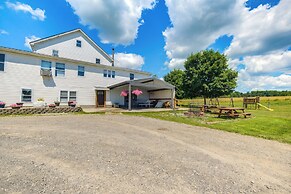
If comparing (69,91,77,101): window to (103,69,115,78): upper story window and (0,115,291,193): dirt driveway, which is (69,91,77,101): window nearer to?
(103,69,115,78): upper story window

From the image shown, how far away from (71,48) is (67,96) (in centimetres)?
729

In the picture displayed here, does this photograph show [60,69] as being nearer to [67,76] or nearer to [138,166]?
[67,76]

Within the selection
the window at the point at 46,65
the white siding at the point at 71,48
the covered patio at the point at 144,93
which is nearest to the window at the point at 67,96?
the window at the point at 46,65

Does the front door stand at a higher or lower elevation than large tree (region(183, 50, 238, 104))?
lower

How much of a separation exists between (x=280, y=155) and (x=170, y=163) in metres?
3.38

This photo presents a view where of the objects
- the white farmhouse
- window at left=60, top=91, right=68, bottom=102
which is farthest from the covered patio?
window at left=60, top=91, right=68, bottom=102

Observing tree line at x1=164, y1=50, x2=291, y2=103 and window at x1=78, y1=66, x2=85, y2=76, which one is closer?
window at x1=78, y1=66, x2=85, y2=76

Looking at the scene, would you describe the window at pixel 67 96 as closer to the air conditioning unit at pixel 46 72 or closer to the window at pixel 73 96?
the window at pixel 73 96

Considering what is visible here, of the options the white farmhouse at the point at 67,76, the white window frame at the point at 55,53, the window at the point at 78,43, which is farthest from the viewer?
the window at the point at 78,43

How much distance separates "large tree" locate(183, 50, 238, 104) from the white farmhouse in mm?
3581

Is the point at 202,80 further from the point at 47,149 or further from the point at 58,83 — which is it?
the point at 47,149

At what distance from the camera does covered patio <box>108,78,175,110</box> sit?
62.1ft

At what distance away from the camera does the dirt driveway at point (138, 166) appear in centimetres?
249

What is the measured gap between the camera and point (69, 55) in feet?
62.2
